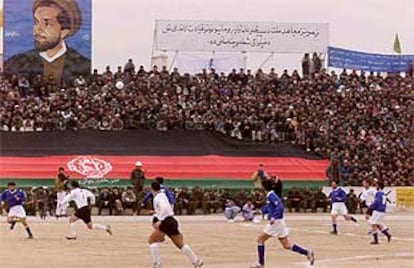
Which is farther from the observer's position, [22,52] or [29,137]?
[22,52]

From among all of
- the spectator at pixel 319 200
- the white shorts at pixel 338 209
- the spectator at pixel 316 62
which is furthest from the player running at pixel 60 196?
the spectator at pixel 316 62

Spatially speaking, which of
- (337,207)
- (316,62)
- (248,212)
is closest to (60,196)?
(248,212)

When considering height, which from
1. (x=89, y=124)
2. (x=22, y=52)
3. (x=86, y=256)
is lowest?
(x=86, y=256)

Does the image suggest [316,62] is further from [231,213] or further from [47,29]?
[231,213]

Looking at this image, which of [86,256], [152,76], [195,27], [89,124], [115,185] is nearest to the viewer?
[86,256]

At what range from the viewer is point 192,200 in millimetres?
42750

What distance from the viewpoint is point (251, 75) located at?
173 feet

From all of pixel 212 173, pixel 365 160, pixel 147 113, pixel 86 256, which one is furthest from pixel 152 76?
pixel 86 256

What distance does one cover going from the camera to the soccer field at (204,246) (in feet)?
70.6

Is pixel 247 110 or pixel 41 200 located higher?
pixel 247 110

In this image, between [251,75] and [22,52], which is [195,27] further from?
[22,52]

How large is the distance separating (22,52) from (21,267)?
33.2 meters

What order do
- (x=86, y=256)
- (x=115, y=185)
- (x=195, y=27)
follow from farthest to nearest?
(x=195, y=27)
(x=115, y=185)
(x=86, y=256)

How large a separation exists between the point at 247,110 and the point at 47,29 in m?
11.4
